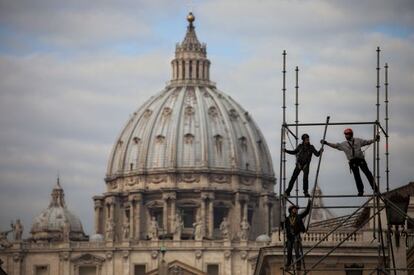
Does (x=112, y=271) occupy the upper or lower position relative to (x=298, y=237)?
upper

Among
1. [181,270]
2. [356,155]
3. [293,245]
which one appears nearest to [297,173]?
[356,155]

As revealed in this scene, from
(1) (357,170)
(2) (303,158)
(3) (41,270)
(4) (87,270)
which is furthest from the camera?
(4) (87,270)

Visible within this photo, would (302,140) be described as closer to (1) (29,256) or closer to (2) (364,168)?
(2) (364,168)

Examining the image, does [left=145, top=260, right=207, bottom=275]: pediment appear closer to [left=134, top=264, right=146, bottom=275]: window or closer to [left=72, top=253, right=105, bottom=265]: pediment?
[left=134, top=264, right=146, bottom=275]: window

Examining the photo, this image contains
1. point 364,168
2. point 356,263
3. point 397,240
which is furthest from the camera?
point 356,263

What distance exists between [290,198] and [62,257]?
153866mm

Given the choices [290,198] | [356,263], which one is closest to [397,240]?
[290,198]

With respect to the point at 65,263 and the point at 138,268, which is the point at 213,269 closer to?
the point at 138,268

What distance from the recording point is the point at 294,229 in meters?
39.3

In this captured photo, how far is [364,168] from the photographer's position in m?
38.6

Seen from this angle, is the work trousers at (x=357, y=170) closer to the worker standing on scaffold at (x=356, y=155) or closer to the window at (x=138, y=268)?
the worker standing on scaffold at (x=356, y=155)

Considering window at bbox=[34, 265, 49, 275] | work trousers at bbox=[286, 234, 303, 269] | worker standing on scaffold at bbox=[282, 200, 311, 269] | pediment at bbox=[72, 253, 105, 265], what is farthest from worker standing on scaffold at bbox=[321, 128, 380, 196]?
window at bbox=[34, 265, 49, 275]

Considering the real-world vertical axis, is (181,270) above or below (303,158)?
above

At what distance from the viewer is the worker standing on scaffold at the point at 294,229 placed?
3912cm
